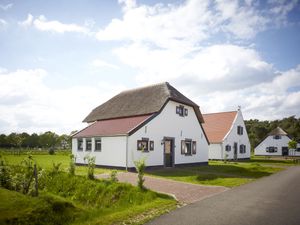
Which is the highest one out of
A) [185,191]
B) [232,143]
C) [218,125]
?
[218,125]

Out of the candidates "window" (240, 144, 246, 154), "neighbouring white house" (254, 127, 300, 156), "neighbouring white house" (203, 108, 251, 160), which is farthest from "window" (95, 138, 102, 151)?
"neighbouring white house" (254, 127, 300, 156)

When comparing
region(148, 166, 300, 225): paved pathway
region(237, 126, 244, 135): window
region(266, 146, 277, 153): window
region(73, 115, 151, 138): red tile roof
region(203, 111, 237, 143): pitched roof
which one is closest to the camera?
region(148, 166, 300, 225): paved pathway

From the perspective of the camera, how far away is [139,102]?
2627 centimetres

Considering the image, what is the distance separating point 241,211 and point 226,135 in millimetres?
28945

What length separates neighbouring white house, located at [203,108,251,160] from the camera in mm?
36438

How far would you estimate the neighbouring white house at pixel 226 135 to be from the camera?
120 ft

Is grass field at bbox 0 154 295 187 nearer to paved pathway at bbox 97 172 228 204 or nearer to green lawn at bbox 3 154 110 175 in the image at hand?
green lawn at bbox 3 154 110 175

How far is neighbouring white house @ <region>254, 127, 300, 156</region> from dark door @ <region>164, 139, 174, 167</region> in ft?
144

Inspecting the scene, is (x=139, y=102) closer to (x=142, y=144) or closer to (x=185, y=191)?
(x=142, y=144)

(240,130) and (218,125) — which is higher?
(218,125)

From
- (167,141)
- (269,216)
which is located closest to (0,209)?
(269,216)

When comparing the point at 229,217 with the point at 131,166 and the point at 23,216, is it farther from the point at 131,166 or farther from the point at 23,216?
the point at 131,166

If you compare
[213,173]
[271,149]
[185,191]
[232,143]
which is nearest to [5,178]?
[185,191]

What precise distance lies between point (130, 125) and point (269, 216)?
15.5m
